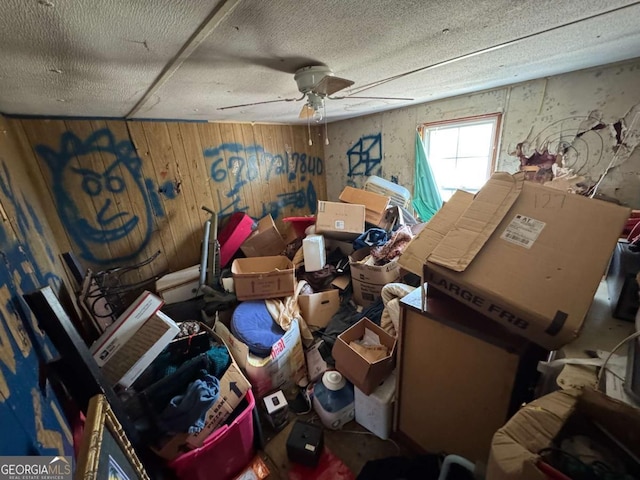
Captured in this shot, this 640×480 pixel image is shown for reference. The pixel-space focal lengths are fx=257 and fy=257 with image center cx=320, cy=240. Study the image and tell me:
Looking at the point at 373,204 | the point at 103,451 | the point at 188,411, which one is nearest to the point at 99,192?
the point at 188,411

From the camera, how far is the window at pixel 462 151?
238 centimetres

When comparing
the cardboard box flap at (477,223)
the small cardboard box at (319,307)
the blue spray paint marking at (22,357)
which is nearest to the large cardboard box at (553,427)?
the cardboard box flap at (477,223)

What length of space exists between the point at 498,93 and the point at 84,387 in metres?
3.16

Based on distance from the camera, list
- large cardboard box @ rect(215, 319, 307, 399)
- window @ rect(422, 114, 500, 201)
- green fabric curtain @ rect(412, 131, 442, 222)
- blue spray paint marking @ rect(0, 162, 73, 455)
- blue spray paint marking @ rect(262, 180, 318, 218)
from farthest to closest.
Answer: blue spray paint marking @ rect(262, 180, 318, 218) < green fabric curtain @ rect(412, 131, 442, 222) < window @ rect(422, 114, 500, 201) < large cardboard box @ rect(215, 319, 307, 399) < blue spray paint marking @ rect(0, 162, 73, 455)

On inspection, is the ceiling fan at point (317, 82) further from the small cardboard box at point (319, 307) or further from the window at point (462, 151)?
the window at point (462, 151)

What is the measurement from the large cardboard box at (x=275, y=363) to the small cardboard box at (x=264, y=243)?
1.00 metres

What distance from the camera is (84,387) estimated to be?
2.82ft

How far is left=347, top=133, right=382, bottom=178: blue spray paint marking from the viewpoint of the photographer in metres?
3.11

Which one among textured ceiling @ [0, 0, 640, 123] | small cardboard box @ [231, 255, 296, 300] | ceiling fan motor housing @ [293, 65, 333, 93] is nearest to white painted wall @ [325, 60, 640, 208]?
textured ceiling @ [0, 0, 640, 123]

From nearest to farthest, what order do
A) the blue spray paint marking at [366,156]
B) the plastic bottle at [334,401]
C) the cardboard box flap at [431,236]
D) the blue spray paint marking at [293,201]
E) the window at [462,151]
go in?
the cardboard box flap at [431,236] < the plastic bottle at [334,401] < the window at [462,151] < the blue spray paint marking at [366,156] < the blue spray paint marking at [293,201]

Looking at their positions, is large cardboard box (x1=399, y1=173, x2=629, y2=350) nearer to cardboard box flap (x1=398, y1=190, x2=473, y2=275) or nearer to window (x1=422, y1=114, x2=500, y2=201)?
cardboard box flap (x1=398, y1=190, x2=473, y2=275)

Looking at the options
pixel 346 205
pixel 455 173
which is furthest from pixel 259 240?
pixel 455 173

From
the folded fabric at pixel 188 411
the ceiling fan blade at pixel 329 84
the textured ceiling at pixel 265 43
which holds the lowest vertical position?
the folded fabric at pixel 188 411

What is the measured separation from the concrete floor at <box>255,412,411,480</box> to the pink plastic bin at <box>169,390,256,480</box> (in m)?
0.14
